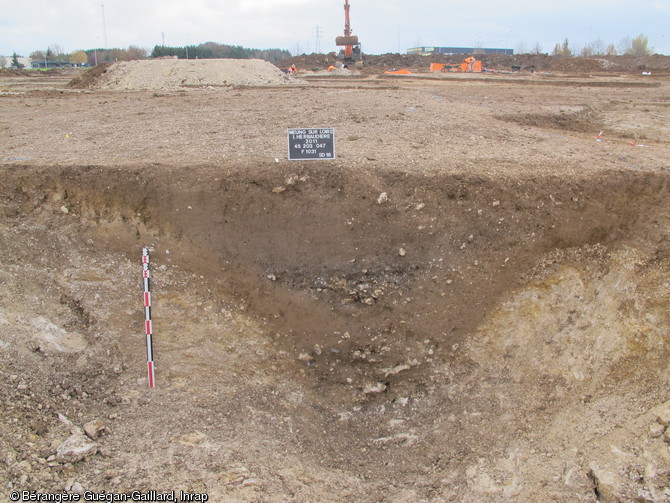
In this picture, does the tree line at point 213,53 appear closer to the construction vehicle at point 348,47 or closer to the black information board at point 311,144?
the construction vehicle at point 348,47

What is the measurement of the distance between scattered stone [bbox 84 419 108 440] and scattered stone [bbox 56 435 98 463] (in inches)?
3.9

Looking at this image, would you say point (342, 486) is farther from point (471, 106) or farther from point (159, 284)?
point (471, 106)

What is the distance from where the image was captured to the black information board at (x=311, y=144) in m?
6.22

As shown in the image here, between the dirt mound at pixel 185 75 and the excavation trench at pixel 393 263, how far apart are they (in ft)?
47.0

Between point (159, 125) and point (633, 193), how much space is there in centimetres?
829

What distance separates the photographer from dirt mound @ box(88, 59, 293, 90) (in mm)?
19125

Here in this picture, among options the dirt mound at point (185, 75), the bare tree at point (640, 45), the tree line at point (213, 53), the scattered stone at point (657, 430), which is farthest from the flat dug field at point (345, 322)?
the bare tree at point (640, 45)

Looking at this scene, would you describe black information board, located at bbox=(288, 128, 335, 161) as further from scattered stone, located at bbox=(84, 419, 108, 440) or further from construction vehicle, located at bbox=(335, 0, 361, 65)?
construction vehicle, located at bbox=(335, 0, 361, 65)

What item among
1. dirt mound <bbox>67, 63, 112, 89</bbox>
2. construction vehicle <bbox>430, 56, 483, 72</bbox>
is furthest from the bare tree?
dirt mound <bbox>67, 63, 112, 89</bbox>

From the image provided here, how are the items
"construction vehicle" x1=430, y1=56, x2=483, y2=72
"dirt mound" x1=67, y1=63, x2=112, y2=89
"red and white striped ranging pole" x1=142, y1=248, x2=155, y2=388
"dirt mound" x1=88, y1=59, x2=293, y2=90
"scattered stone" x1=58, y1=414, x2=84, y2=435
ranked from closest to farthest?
"scattered stone" x1=58, y1=414, x2=84, y2=435 < "red and white striped ranging pole" x1=142, y1=248, x2=155, y2=388 < "dirt mound" x1=88, y1=59, x2=293, y2=90 < "dirt mound" x1=67, y1=63, x2=112, y2=89 < "construction vehicle" x1=430, y1=56, x2=483, y2=72

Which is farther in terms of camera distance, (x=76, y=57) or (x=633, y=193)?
(x=76, y=57)

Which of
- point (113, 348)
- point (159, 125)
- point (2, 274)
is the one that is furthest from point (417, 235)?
point (159, 125)

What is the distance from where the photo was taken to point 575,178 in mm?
6293

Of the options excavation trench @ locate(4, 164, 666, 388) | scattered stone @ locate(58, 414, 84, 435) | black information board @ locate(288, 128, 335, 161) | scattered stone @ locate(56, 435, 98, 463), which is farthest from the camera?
black information board @ locate(288, 128, 335, 161)
